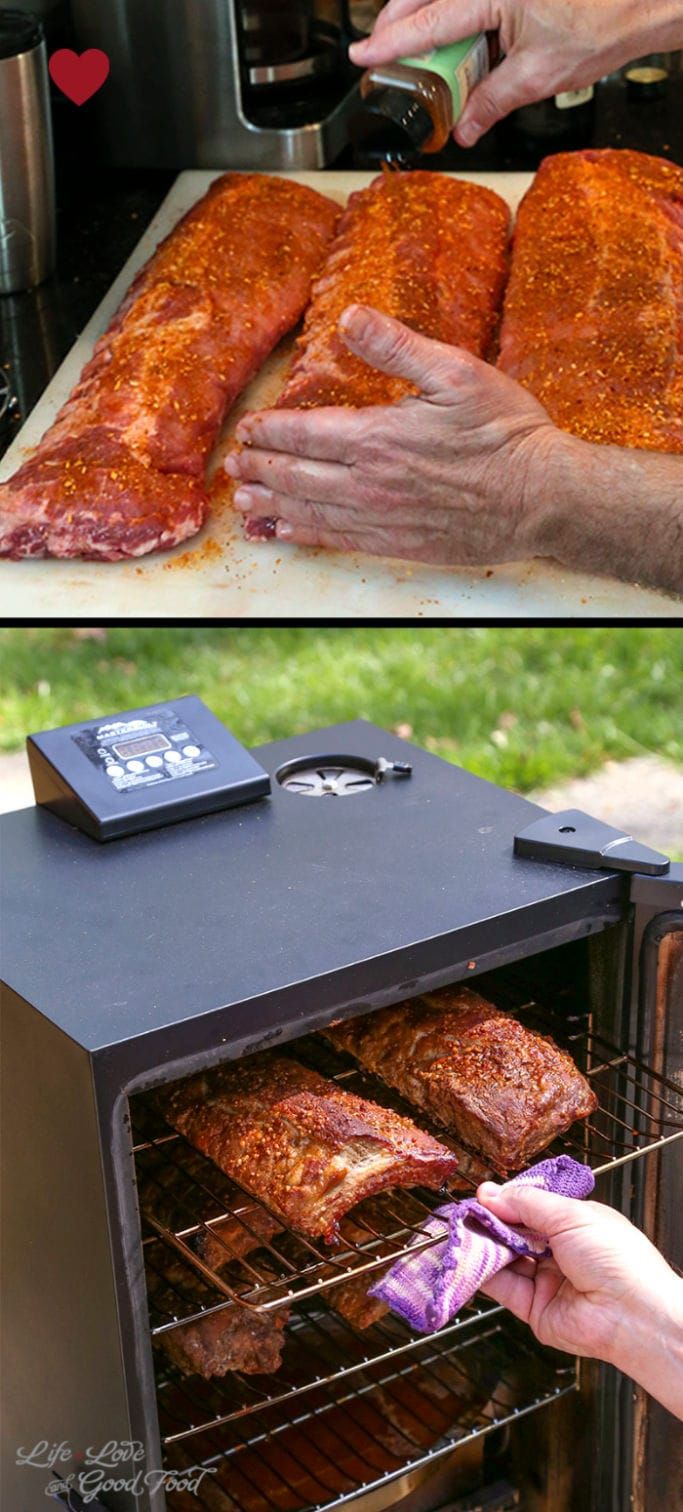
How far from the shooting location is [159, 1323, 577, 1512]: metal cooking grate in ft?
5.59

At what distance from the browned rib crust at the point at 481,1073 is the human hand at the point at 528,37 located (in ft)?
3.22

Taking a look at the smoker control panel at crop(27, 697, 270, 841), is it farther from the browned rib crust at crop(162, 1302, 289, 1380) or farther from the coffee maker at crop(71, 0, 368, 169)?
the coffee maker at crop(71, 0, 368, 169)

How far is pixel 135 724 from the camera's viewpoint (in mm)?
1669

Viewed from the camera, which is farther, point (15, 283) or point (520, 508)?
point (15, 283)

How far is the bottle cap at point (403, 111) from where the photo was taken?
1.87 m

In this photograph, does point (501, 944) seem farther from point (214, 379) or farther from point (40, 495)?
point (214, 379)

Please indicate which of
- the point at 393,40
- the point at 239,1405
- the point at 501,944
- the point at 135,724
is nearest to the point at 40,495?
the point at 135,724

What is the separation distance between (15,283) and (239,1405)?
1318mm

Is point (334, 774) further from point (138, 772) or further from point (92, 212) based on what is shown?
point (92, 212)

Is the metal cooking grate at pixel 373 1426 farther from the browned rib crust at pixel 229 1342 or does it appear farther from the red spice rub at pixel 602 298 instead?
the red spice rub at pixel 602 298

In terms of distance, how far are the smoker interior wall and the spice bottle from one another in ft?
3.50

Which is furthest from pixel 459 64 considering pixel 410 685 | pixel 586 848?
pixel 410 685

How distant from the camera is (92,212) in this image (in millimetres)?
2283

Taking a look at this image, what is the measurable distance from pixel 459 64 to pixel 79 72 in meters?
0.43
